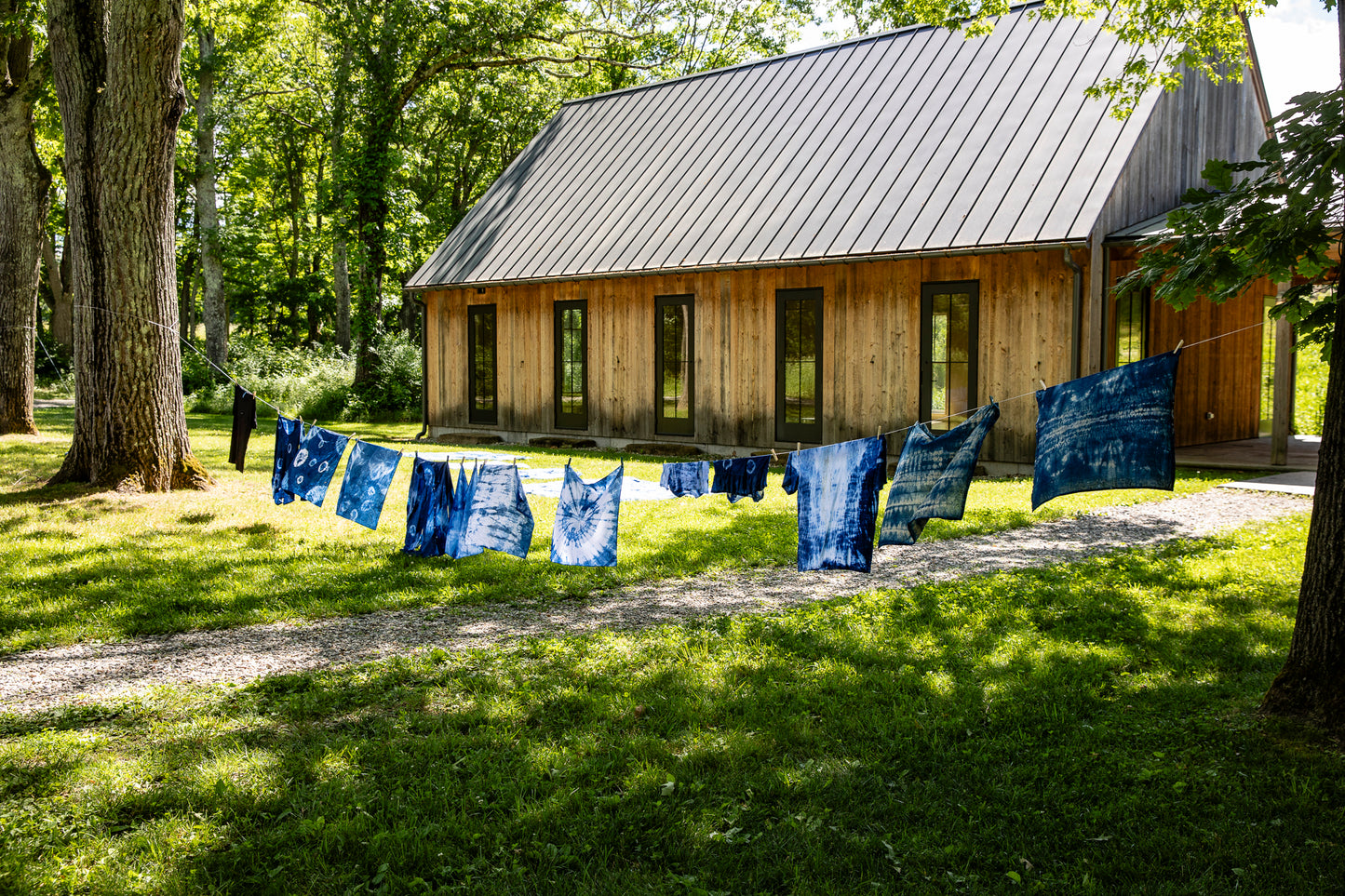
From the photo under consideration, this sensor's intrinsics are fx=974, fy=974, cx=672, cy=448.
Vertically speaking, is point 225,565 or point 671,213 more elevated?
point 671,213

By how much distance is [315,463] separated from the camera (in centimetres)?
883

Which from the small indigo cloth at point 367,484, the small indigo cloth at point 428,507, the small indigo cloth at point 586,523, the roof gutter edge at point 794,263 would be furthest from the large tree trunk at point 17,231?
the small indigo cloth at point 586,523

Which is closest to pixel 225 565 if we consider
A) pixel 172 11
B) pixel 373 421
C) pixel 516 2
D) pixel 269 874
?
pixel 269 874

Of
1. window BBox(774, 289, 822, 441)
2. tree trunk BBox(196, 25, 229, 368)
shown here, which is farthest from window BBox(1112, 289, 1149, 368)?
tree trunk BBox(196, 25, 229, 368)

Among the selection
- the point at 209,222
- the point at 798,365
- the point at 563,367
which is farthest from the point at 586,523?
the point at 209,222

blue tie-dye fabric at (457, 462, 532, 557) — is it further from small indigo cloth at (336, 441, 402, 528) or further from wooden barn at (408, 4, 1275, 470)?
wooden barn at (408, 4, 1275, 470)

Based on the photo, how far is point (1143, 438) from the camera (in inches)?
204

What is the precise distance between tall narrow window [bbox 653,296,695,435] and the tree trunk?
639 inches

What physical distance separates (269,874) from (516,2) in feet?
78.9

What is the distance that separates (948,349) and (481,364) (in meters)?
9.51

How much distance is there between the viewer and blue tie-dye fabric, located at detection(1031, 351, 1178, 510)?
5.13 meters

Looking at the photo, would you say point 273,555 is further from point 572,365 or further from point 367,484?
point 572,365

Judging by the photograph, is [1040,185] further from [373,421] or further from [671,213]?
[373,421]

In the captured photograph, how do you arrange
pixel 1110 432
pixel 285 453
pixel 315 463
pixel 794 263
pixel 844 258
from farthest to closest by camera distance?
1. pixel 794 263
2. pixel 844 258
3. pixel 285 453
4. pixel 315 463
5. pixel 1110 432
